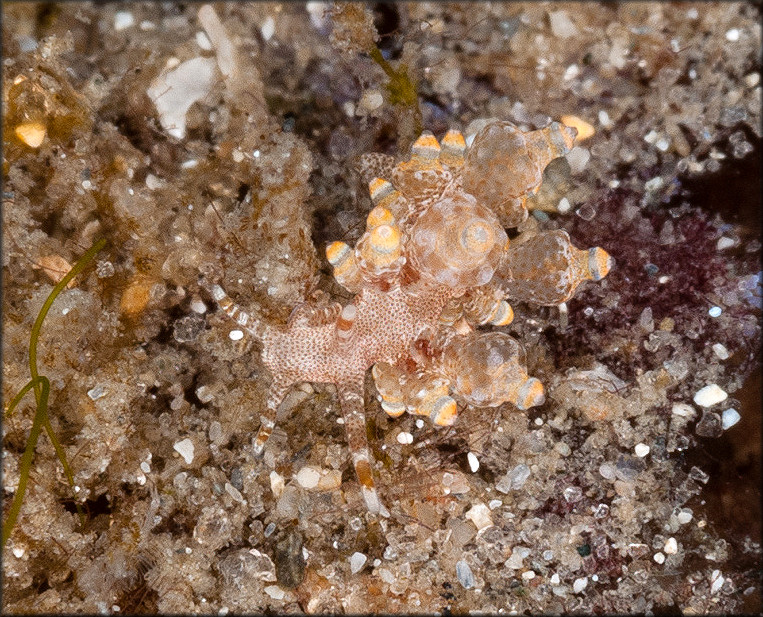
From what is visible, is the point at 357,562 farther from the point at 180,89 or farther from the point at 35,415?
the point at 180,89

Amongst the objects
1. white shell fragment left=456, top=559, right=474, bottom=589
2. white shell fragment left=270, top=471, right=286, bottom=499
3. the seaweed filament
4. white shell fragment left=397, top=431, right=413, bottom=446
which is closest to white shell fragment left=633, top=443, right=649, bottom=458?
white shell fragment left=456, top=559, right=474, bottom=589

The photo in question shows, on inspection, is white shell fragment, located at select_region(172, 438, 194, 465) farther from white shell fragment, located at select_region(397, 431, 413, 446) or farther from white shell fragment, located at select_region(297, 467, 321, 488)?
white shell fragment, located at select_region(397, 431, 413, 446)

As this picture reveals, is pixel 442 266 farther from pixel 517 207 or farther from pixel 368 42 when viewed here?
pixel 368 42

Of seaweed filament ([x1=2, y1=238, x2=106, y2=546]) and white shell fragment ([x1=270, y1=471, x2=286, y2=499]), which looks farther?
white shell fragment ([x1=270, y1=471, x2=286, y2=499])

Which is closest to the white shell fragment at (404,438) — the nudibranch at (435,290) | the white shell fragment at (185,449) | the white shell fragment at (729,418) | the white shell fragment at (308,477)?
the nudibranch at (435,290)

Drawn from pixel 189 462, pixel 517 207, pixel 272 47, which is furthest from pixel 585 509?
pixel 272 47

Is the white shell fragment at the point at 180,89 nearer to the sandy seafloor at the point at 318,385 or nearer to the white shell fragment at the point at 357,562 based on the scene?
the sandy seafloor at the point at 318,385
